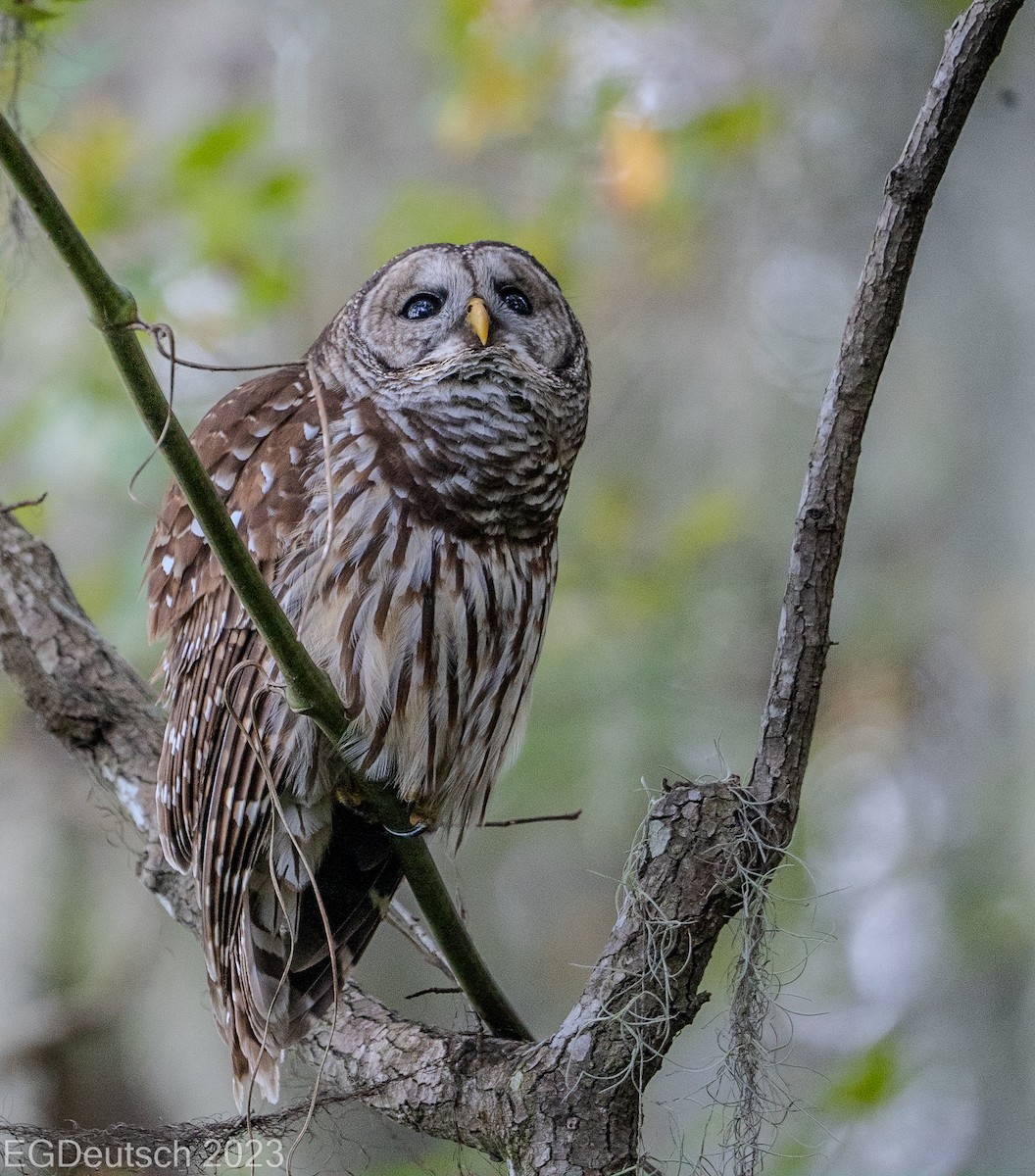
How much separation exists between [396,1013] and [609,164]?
415cm

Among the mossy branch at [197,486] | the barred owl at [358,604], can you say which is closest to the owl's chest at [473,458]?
the barred owl at [358,604]

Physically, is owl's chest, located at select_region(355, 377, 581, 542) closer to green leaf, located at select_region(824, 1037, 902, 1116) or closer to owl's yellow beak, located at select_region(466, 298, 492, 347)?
owl's yellow beak, located at select_region(466, 298, 492, 347)

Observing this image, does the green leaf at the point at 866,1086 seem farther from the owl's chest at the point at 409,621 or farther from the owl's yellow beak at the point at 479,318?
the owl's yellow beak at the point at 479,318

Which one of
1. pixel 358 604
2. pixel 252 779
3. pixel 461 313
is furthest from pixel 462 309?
pixel 252 779

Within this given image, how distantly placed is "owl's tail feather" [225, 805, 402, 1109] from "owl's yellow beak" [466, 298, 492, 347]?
3.18 ft

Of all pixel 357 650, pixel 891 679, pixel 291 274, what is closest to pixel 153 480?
pixel 291 274

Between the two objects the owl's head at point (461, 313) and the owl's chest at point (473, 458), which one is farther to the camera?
the owl's head at point (461, 313)

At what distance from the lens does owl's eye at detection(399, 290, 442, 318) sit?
9.07ft

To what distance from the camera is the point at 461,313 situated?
2695 mm

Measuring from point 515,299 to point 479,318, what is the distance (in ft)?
0.85

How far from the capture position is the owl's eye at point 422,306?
276 cm

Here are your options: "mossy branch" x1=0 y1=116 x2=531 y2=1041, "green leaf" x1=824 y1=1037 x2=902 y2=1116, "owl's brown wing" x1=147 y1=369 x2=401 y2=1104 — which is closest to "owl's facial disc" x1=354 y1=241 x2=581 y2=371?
"owl's brown wing" x1=147 y1=369 x2=401 y2=1104

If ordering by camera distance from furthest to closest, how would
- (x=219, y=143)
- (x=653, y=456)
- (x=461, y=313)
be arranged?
1. (x=653, y=456)
2. (x=219, y=143)
3. (x=461, y=313)

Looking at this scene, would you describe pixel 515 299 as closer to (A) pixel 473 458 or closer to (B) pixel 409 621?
(A) pixel 473 458
